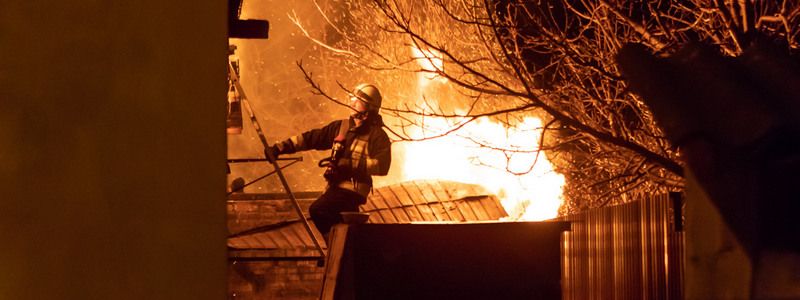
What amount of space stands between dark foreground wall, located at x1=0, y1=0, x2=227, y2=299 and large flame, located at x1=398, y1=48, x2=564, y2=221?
967 centimetres

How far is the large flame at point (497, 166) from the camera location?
14.8 m

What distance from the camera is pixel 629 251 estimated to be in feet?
23.6

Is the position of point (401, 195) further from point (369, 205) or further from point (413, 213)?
point (369, 205)

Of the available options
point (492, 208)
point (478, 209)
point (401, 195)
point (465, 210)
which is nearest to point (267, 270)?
point (401, 195)

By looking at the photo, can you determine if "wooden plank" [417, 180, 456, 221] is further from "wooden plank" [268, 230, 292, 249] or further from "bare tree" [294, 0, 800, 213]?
"wooden plank" [268, 230, 292, 249]

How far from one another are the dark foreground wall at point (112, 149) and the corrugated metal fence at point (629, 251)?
3.62 meters

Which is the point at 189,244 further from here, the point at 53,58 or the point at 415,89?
the point at 415,89

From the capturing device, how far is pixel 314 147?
10.1 meters

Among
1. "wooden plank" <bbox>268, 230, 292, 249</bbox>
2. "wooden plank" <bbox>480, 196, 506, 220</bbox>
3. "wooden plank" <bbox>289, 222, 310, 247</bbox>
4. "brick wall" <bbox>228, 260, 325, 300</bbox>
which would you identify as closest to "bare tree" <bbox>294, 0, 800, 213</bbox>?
"wooden plank" <bbox>480, 196, 506, 220</bbox>

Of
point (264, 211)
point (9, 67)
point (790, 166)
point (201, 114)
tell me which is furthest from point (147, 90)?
point (264, 211)

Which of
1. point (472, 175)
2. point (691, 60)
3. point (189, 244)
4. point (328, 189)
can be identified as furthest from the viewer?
point (472, 175)

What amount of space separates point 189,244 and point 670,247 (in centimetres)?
377

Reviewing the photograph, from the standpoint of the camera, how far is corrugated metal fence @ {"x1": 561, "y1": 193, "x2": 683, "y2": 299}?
6.51m

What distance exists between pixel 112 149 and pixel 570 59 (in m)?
7.52
